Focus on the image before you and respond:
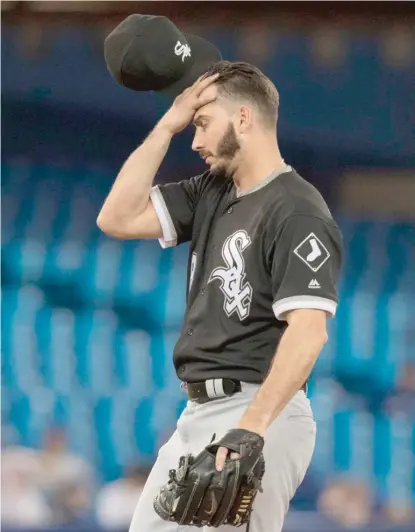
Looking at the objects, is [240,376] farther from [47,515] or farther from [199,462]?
[47,515]

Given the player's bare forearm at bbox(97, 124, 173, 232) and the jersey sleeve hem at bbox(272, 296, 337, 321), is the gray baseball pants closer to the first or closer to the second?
the jersey sleeve hem at bbox(272, 296, 337, 321)

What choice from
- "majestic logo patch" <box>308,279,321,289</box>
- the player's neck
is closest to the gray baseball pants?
"majestic logo patch" <box>308,279,321,289</box>

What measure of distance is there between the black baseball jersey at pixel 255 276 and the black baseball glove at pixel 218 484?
9.9 inches

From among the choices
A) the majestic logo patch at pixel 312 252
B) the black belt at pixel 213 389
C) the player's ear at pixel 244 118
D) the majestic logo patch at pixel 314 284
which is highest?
the player's ear at pixel 244 118

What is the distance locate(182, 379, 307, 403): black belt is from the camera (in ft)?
7.29

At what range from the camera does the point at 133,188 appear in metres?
2.40

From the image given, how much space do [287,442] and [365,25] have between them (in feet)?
6.58

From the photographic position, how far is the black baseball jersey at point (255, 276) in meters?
2.12

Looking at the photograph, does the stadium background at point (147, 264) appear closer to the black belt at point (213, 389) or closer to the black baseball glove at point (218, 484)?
the black belt at point (213, 389)

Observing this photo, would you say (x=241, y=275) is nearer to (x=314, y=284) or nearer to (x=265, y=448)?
(x=314, y=284)

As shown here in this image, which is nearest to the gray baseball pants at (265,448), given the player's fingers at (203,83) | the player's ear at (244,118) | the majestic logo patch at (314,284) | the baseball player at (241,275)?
the baseball player at (241,275)

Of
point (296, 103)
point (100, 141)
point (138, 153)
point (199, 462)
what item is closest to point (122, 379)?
point (100, 141)

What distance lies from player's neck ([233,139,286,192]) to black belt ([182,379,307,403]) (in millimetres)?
470

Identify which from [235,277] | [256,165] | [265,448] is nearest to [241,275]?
[235,277]
